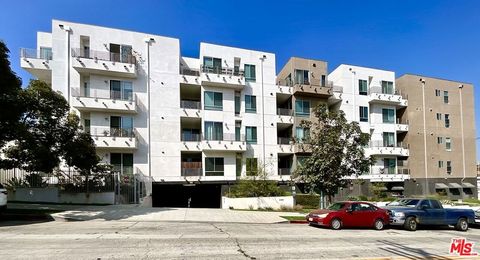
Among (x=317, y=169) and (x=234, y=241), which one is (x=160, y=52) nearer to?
(x=317, y=169)

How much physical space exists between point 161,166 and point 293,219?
16979mm

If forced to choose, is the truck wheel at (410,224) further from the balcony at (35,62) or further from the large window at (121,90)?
the balcony at (35,62)

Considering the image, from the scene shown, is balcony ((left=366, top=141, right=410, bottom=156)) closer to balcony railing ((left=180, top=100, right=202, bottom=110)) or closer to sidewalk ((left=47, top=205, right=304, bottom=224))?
balcony railing ((left=180, top=100, right=202, bottom=110))

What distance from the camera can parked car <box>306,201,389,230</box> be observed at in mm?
16188

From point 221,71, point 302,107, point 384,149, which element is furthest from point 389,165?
point 221,71

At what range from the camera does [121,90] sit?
101 feet

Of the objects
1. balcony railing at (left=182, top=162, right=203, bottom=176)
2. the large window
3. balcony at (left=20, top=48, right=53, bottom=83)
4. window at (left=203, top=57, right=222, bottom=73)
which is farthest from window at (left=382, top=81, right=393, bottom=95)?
balcony at (left=20, top=48, right=53, bottom=83)

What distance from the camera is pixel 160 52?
32.5m

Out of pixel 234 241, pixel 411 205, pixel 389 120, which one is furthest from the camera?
pixel 389 120

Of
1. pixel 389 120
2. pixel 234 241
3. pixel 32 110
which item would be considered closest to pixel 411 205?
pixel 234 241

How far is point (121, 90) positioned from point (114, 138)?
495 cm

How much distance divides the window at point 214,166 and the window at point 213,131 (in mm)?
2230

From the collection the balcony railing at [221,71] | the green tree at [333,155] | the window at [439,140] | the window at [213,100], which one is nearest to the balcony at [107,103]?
the window at [213,100]

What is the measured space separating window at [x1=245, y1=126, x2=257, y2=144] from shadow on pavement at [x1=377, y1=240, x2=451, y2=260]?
23777 mm
